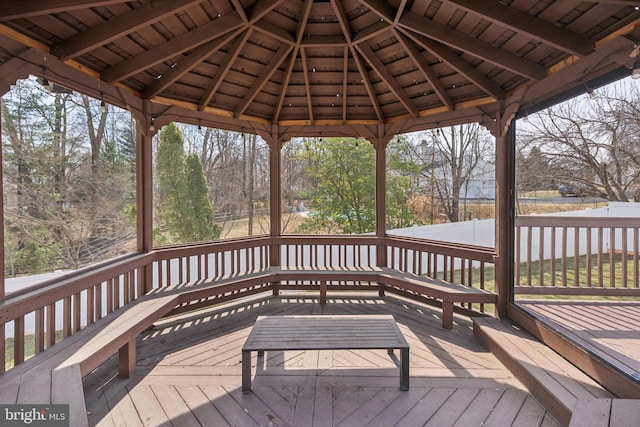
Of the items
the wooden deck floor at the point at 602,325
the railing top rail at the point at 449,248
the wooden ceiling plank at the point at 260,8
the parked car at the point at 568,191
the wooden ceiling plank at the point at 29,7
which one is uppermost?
the wooden ceiling plank at the point at 260,8

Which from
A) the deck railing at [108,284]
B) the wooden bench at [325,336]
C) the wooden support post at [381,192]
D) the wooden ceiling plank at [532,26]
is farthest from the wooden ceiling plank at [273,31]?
the wooden bench at [325,336]

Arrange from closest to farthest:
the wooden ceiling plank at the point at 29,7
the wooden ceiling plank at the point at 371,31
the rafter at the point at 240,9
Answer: the wooden ceiling plank at the point at 29,7
the rafter at the point at 240,9
the wooden ceiling plank at the point at 371,31

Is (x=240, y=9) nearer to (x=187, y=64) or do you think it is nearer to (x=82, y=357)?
(x=187, y=64)

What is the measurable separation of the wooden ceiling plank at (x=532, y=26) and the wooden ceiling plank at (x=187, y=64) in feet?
7.77

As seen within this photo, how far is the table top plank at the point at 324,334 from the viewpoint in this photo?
2656mm

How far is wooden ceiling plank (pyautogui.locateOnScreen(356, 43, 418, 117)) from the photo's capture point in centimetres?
383

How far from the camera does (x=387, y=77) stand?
13.6ft

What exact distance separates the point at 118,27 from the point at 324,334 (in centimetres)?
327

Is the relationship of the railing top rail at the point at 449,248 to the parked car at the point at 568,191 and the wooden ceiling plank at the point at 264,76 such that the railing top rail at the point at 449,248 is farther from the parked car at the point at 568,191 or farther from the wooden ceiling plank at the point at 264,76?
the wooden ceiling plank at the point at 264,76

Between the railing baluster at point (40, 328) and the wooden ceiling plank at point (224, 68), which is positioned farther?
the wooden ceiling plank at point (224, 68)

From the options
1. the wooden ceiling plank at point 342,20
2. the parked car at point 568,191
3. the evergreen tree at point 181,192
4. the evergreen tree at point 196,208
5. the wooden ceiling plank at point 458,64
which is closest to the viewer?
the wooden ceiling plank at point 342,20

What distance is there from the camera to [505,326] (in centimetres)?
358

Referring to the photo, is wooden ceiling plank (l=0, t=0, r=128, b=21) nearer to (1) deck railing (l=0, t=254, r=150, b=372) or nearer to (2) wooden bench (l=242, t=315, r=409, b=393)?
(1) deck railing (l=0, t=254, r=150, b=372)

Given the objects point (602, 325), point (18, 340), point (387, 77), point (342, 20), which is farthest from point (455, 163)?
point (18, 340)
